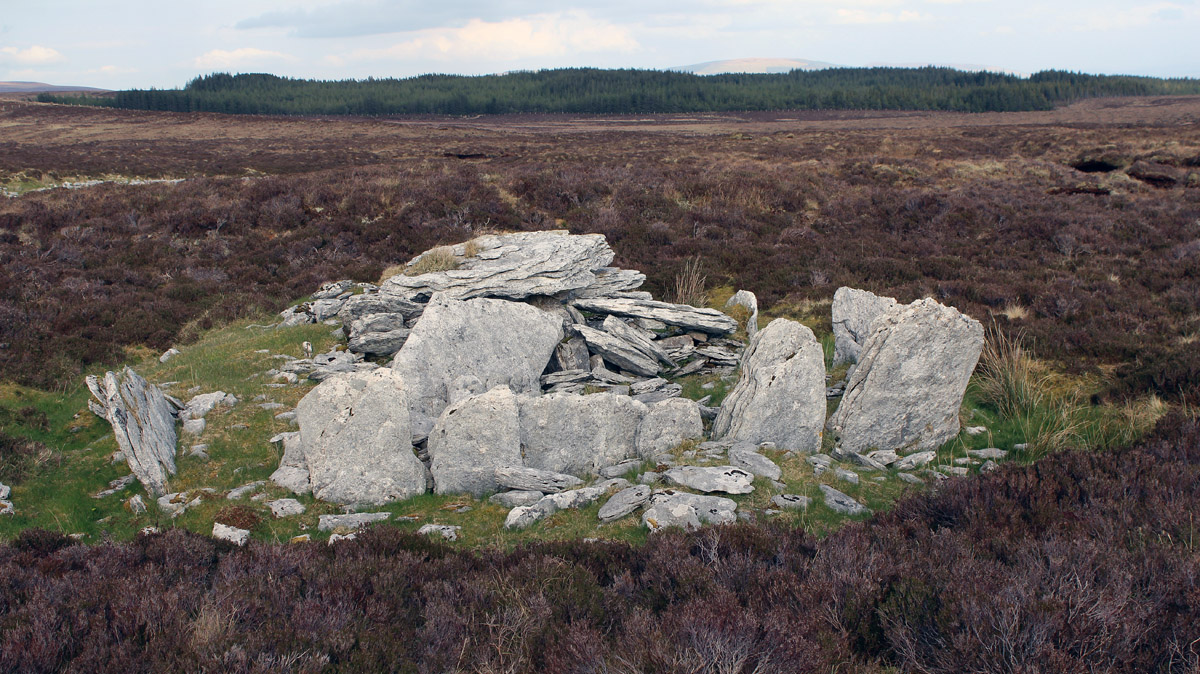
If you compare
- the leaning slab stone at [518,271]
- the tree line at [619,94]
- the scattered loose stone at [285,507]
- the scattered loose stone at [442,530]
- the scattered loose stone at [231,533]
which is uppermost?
the tree line at [619,94]

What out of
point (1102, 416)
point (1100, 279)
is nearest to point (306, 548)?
point (1102, 416)

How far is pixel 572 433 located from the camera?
29.9 feet

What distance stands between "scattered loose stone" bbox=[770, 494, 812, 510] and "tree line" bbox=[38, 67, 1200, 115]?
135020mm

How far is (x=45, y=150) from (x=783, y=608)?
6659 centimetres

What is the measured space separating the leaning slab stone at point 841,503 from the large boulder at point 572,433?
2.96 m

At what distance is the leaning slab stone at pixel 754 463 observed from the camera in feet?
26.4

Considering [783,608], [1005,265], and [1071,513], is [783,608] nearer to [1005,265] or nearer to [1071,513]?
[1071,513]

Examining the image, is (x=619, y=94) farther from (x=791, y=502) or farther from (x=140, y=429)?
(x=791, y=502)

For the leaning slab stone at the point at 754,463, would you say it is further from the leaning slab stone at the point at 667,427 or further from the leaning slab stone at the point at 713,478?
the leaning slab stone at the point at 667,427

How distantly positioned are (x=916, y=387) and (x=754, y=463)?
10.1 ft

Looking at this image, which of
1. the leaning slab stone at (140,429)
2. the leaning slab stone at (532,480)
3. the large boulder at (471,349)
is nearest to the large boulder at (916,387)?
the leaning slab stone at (532,480)

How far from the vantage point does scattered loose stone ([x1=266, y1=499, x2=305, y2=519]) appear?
785 centimetres

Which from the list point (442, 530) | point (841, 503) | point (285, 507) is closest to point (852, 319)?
point (841, 503)

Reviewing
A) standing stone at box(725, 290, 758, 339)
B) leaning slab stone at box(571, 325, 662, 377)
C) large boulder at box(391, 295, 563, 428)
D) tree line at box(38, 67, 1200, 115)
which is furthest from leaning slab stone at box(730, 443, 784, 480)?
tree line at box(38, 67, 1200, 115)
